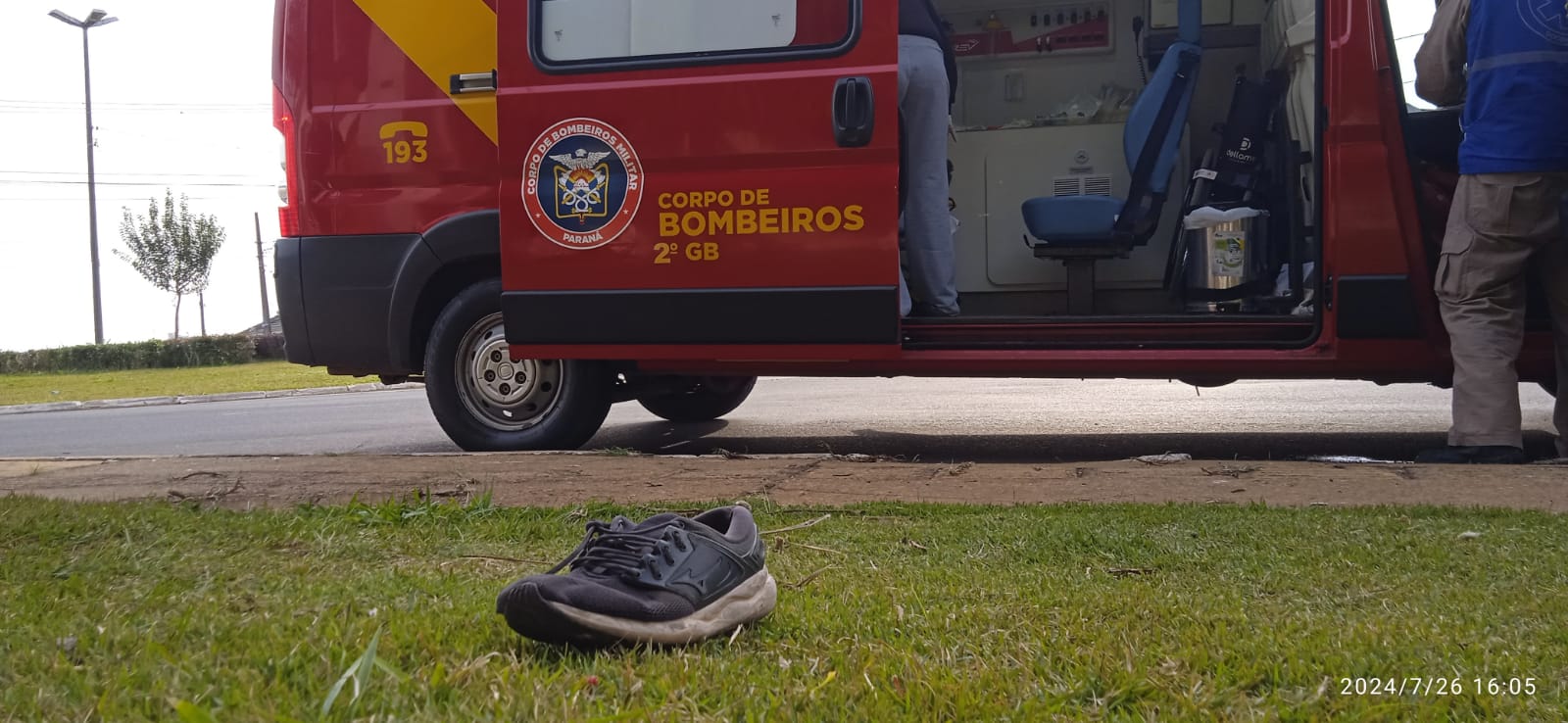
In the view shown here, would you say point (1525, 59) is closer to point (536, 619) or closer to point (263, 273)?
point (536, 619)

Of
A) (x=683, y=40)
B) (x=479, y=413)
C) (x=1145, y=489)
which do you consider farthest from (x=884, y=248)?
(x=479, y=413)

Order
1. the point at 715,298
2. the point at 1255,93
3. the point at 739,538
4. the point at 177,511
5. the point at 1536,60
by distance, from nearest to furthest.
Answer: the point at 739,538, the point at 177,511, the point at 1536,60, the point at 715,298, the point at 1255,93

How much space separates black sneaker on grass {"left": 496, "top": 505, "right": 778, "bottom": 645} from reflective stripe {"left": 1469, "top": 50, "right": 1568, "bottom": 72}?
3455mm

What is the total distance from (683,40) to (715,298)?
108 centimetres

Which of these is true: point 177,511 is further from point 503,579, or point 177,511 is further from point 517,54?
point 517,54

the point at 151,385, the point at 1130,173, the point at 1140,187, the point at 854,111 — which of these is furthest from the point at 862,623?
the point at 151,385

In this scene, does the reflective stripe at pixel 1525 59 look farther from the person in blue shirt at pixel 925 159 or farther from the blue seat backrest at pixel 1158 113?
the person in blue shirt at pixel 925 159

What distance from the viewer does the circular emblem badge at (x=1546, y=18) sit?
405cm

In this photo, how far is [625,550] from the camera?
1.94 meters

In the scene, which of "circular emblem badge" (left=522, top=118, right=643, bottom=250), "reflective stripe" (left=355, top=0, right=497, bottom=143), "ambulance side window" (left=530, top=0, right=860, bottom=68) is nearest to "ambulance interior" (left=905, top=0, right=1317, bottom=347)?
"ambulance side window" (left=530, top=0, right=860, bottom=68)

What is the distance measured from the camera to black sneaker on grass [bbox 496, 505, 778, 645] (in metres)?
1.76

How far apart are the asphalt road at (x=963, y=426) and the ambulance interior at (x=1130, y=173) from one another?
0.64 meters

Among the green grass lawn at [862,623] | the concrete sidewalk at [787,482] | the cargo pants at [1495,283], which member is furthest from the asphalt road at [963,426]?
the green grass lawn at [862,623]

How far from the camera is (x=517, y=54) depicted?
505 centimetres
